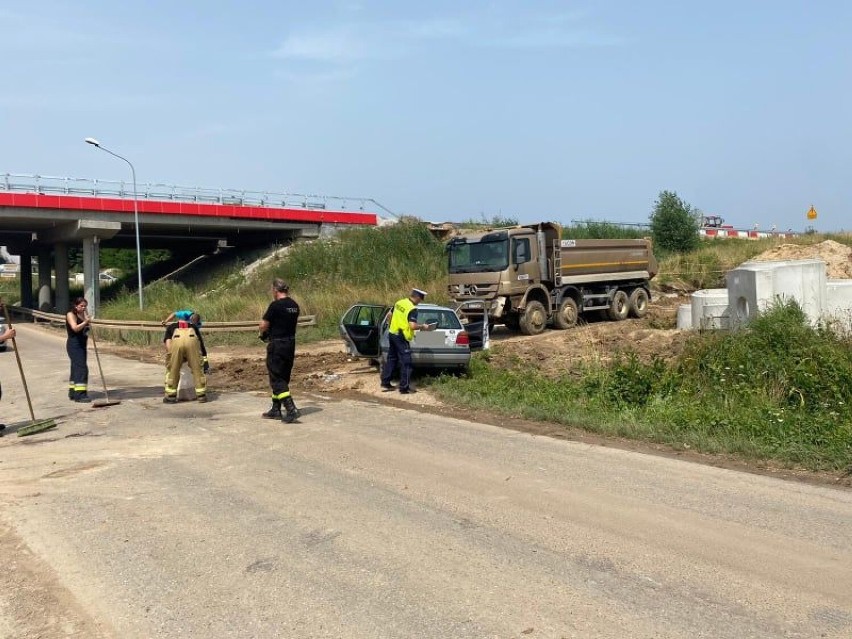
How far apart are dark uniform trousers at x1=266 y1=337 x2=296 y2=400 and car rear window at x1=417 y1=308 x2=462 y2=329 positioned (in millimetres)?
4272

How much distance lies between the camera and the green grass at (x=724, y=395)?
8.52 metres

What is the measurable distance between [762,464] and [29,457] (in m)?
7.91

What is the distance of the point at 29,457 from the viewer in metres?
8.20

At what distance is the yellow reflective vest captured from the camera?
1261 centimetres

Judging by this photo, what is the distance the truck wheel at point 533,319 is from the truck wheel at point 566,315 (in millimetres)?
715

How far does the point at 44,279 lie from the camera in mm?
49281

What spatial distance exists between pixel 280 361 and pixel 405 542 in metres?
5.02

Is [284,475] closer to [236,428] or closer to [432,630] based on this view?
[236,428]

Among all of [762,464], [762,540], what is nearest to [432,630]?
[762,540]

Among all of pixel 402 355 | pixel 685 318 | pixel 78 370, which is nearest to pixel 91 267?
pixel 78 370

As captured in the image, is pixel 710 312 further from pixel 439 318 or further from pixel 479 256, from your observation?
pixel 479 256

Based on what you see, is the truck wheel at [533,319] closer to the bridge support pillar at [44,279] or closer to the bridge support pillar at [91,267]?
the bridge support pillar at [91,267]

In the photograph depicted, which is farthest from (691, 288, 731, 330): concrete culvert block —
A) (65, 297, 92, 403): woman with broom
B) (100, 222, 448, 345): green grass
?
(100, 222, 448, 345): green grass

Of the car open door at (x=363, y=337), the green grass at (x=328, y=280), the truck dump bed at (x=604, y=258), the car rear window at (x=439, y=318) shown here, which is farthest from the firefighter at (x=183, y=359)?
the green grass at (x=328, y=280)
